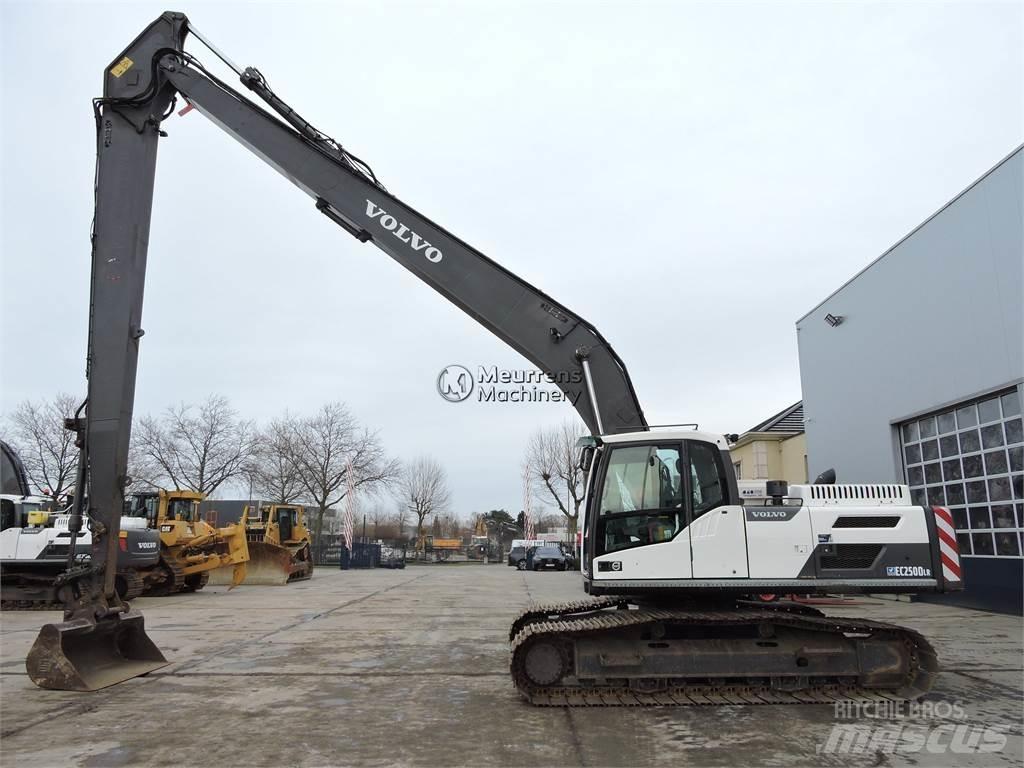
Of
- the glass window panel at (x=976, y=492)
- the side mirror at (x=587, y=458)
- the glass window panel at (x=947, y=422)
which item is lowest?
the glass window panel at (x=976, y=492)

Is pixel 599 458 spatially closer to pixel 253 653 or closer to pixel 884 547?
pixel 884 547

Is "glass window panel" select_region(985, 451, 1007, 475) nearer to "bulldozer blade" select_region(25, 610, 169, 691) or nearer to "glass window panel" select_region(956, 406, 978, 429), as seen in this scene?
"glass window panel" select_region(956, 406, 978, 429)

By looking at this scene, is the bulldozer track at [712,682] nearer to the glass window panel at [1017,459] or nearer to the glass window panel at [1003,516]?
the glass window panel at [1017,459]

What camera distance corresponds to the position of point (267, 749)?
4734 millimetres

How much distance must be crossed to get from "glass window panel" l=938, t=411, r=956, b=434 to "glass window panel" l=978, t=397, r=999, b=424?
2.34ft

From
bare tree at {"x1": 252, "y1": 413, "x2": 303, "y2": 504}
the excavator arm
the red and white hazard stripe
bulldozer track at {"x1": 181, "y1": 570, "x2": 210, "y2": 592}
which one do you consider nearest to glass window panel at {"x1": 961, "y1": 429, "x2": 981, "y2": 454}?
the red and white hazard stripe

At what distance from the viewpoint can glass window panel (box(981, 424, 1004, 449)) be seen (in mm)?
11863

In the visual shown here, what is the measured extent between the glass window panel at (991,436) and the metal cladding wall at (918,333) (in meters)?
0.67

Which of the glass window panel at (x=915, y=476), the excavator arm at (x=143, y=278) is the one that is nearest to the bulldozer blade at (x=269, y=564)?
the excavator arm at (x=143, y=278)

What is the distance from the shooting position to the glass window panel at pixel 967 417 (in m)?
12.5

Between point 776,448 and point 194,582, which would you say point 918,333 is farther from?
point 194,582

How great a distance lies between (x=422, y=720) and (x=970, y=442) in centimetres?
1199

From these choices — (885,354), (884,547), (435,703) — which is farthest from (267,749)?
(885,354)

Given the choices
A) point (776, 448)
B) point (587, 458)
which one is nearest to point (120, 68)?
point (587, 458)
